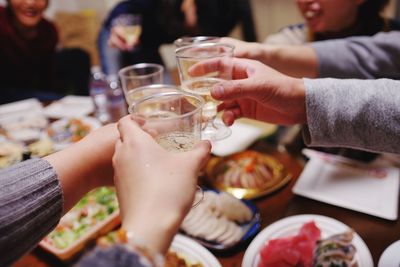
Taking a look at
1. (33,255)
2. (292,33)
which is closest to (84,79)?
(292,33)

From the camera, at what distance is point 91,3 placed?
614 centimetres

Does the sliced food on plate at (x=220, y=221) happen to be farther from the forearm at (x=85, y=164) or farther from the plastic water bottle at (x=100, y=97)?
the plastic water bottle at (x=100, y=97)

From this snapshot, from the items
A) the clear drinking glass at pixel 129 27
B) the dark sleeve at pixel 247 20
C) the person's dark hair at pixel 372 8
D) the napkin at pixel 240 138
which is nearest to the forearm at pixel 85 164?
the napkin at pixel 240 138

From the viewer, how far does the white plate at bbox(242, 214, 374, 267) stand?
105cm

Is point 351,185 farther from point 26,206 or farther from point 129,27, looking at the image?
point 129,27

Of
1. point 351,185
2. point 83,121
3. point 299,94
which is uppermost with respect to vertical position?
point 299,94

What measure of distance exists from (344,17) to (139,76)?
48.8 inches

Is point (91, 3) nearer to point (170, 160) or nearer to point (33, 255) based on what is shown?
point (33, 255)

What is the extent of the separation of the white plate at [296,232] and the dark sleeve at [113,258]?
0.58m

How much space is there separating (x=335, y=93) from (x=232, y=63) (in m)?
0.33

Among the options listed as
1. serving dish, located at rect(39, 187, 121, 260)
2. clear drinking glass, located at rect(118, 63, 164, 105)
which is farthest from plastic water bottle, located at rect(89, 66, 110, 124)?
serving dish, located at rect(39, 187, 121, 260)

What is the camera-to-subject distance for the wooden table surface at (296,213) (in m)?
1.12

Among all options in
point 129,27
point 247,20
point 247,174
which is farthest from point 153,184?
point 247,20

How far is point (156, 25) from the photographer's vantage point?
11.0 ft
